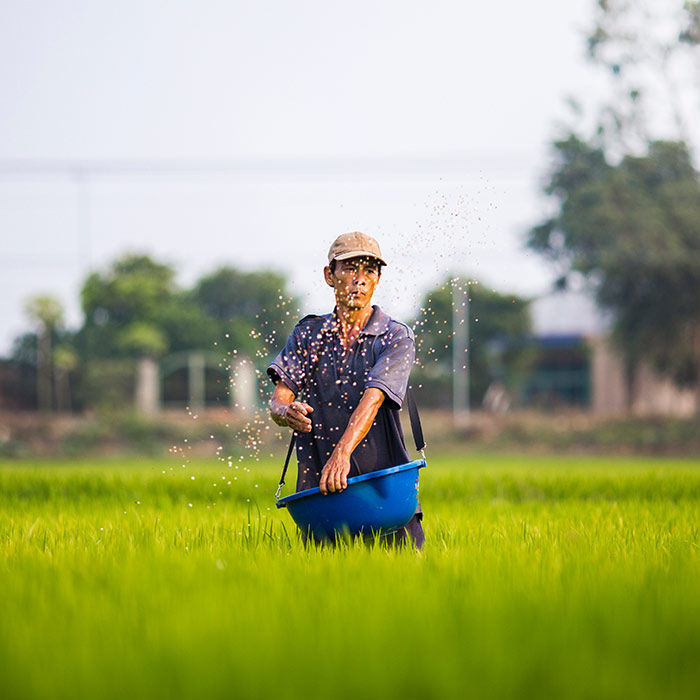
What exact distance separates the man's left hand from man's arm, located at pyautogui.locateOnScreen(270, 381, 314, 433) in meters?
0.27

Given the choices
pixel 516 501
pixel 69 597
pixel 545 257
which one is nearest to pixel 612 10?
pixel 545 257

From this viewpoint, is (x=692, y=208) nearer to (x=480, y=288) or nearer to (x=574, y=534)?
(x=480, y=288)

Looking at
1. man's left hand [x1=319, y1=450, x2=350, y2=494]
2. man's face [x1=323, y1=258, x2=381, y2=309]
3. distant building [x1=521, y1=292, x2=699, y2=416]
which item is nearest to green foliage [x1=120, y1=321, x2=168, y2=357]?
distant building [x1=521, y1=292, x2=699, y2=416]

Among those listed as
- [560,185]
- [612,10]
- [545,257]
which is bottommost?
[545,257]

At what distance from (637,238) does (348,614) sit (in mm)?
22946

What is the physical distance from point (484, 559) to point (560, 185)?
23134mm

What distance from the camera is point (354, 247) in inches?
157

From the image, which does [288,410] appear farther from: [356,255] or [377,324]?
[356,255]

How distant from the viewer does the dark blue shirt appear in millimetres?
4137

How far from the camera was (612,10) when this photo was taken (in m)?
24.9

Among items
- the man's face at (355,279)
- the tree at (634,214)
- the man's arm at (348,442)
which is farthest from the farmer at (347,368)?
the tree at (634,214)

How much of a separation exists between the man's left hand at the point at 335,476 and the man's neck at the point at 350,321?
81 centimetres

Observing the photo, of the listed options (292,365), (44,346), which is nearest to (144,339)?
(44,346)

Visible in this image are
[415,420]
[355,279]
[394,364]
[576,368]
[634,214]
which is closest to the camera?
[394,364]
